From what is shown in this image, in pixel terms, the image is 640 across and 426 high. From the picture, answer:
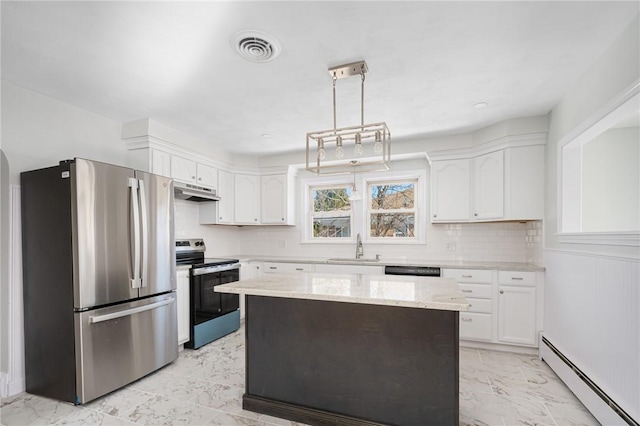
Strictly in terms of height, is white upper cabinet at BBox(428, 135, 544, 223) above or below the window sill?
above

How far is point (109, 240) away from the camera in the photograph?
255 cm

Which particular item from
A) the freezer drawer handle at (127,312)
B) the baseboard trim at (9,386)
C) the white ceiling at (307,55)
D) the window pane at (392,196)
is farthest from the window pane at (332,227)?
the baseboard trim at (9,386)

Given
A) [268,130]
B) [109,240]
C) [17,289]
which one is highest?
[268,130]

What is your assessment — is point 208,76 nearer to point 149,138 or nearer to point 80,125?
point 149,138

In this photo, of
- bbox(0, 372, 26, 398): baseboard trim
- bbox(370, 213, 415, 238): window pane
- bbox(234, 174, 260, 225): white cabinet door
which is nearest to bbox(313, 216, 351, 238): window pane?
bbox(370, 213, 415, 238): window pane

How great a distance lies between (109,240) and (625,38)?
3766 millimetres

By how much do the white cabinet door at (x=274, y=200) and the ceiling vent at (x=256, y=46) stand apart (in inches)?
108

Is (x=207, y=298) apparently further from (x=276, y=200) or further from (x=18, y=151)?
(x=18, y=151)

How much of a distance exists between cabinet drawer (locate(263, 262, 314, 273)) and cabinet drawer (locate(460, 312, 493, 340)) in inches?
75.7

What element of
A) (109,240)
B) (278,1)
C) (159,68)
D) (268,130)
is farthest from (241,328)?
(278,1)

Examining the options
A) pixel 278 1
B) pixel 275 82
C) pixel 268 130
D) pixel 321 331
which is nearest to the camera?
pixel 278 1

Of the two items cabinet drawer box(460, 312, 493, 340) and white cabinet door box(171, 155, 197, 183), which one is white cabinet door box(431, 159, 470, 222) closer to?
cabinet drawer box(460, 312, 493, 340)

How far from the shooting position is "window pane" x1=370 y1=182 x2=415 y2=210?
456 centimetres

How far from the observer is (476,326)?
11.4 ft
